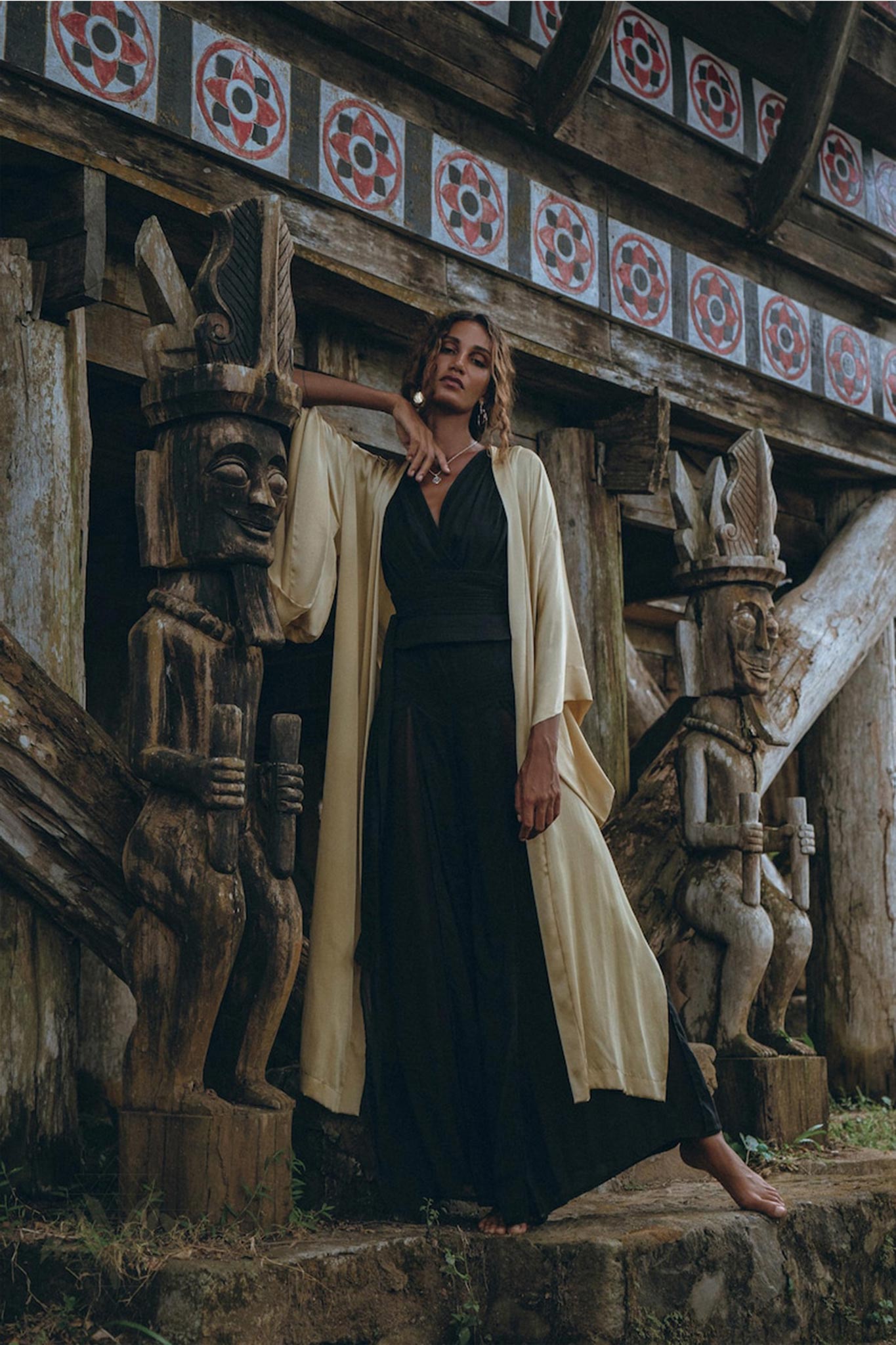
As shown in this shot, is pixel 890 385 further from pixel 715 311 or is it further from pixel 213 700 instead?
pixel 213 700

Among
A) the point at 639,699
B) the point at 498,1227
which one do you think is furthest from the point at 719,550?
the point at 639,699

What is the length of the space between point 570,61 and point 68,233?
216cm

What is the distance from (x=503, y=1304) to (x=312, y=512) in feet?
5.93

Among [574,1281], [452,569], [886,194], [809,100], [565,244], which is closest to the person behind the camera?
[574,1281]

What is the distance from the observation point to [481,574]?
3.57 meters

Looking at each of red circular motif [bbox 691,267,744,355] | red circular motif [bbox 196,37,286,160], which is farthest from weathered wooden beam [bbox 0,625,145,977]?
red circular motif [bbox 691,267,744,355]

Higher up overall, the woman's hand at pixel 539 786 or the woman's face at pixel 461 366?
the woman's face at pixel 461 366

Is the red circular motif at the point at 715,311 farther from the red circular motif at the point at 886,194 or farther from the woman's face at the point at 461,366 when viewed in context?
the woman's face at the point at 461,366

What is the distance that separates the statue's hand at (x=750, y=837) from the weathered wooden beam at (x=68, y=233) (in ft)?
8.62

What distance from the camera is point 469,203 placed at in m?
5.33

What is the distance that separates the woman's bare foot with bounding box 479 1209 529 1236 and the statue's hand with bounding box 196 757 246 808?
105 centimetres

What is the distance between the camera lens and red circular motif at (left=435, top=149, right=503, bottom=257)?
5.24 metres

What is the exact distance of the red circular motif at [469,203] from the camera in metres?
5.24

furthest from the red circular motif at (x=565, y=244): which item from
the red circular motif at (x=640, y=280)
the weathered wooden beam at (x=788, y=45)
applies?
the weathered wooden beam at (x=788, y=45)
